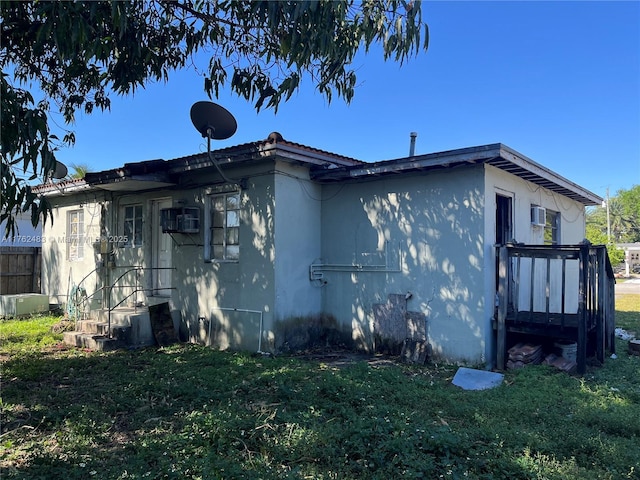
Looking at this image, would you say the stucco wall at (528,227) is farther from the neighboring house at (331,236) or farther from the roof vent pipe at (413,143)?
the roof vent pipe at (413,143)

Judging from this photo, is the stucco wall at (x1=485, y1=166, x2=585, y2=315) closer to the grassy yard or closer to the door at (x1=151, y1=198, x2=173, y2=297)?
the grassy yard

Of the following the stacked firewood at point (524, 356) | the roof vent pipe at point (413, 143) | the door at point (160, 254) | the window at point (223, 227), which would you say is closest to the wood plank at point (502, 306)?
the stacked firewood at point (524, 356)

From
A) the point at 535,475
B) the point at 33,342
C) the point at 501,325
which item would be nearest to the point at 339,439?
the point at 535,475

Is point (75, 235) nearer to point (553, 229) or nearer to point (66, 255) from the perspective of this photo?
point (66, 255)

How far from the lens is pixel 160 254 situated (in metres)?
8.70

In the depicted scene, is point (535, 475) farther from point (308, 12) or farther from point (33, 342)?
point (33, 342)

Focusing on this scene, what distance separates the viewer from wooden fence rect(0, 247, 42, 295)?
39.2ft

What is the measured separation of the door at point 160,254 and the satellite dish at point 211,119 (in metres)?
2.51

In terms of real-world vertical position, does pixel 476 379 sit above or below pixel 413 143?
below

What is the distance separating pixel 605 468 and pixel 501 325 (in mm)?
3006

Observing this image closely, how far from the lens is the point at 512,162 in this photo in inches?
233

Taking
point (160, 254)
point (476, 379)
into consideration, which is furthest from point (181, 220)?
point (476, 379)

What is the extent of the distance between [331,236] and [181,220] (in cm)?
279

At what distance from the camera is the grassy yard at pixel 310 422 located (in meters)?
2.99
